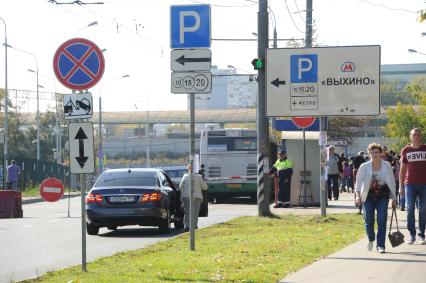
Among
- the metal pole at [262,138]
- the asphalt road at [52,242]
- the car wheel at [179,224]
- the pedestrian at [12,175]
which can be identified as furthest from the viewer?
the pedestrian at [12,175]

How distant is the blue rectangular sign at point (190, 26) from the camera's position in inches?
608

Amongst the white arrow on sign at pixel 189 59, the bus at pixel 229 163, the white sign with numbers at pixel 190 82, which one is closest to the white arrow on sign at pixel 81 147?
the white sign with numbers at pixel 190 82

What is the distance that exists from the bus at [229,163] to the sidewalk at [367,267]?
22.3 meters

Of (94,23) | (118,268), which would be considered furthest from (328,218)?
(94,23)

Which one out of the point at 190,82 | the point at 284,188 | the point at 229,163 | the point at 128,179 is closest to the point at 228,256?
the point at 190,82

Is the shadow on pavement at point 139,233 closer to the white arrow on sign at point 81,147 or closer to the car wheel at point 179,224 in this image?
the car wheel at point 179,224

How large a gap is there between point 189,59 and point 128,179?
24.4 ft

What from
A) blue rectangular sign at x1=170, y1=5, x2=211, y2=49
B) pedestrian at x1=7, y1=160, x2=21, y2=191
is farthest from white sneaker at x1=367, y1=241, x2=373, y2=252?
pedestrian at x1=7, y1=160, x2=21, y2=191

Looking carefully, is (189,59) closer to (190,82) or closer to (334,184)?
(190,82)

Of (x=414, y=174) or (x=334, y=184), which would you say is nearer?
(x=414, y=174)

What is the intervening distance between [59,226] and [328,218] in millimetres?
6473

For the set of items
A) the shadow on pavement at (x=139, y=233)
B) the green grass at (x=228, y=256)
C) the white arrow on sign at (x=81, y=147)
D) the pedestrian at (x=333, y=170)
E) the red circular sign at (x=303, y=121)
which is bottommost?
the shadow on pavement at (x=139, y=233)

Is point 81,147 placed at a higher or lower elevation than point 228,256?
higher

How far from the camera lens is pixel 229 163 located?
39.6 meters
